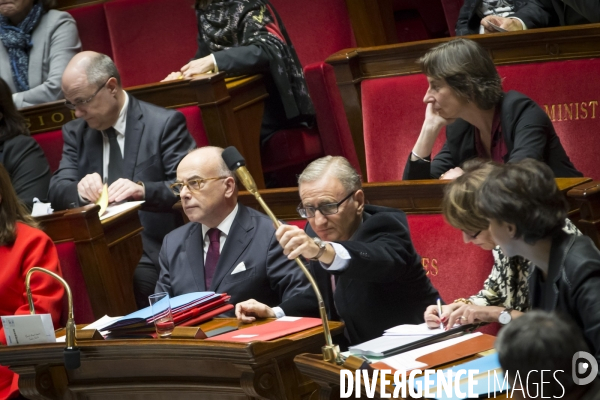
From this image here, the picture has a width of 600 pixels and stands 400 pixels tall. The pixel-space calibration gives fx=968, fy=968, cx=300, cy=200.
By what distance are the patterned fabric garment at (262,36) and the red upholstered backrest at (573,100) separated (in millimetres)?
789

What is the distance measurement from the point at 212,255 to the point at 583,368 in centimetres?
117

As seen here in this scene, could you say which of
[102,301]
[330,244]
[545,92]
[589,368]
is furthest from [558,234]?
[102,301]

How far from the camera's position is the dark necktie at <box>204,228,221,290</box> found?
2.14 m

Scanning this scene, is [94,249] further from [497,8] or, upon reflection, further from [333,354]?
[497,8]

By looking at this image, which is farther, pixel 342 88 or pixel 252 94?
pixel 252 94

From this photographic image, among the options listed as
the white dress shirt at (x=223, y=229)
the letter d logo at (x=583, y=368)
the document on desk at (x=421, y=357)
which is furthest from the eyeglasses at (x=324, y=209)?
the letter d logo at (x=583, y=368)

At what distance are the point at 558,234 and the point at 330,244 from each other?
1.35 feet

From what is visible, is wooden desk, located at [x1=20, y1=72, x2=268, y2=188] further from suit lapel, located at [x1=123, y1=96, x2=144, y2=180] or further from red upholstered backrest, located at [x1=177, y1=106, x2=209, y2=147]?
suit lapel, located at [x1=123, y1=96, x2=144, y2=180]

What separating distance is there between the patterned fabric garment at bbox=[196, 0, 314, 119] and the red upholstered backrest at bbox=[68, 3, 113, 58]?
731 mm

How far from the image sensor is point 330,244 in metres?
1.65

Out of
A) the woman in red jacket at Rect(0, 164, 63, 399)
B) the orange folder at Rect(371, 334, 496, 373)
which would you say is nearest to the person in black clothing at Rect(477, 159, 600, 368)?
the orange folder at Rect(371, 334, 496, 373)

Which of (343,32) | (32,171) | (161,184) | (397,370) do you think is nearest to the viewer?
(397,370)

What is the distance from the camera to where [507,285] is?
1.68 m

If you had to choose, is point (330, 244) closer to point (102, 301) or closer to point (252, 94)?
point (102, 301)
